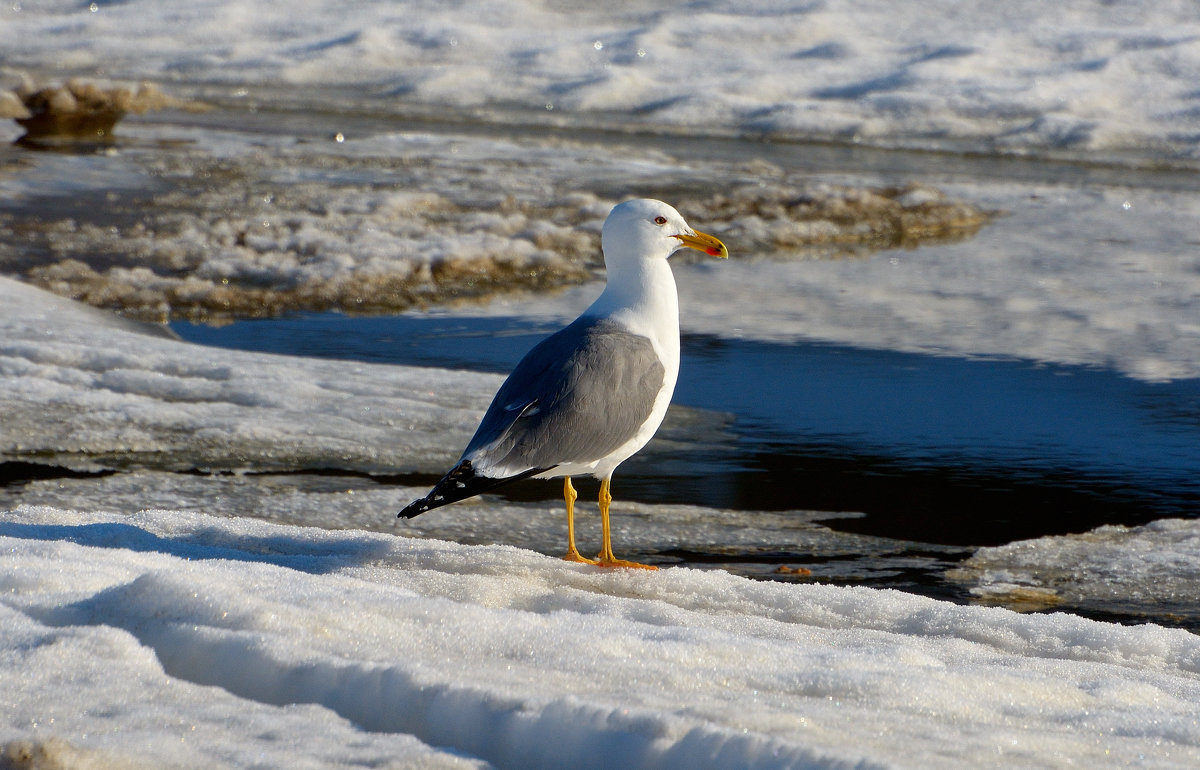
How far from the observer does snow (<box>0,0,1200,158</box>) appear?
14.7 m

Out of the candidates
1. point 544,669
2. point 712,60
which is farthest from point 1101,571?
point 712,60

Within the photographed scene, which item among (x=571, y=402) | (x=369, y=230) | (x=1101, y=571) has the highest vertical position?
(x=571, y=402)

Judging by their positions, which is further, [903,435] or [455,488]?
[903,435]

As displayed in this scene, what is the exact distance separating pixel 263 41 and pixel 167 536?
57.9ft

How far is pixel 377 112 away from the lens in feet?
52.5

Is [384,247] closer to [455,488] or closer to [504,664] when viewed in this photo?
[455,488]

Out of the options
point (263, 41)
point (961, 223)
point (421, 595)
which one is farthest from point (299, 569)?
point (263, 41)

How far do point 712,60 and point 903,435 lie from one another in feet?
43.1

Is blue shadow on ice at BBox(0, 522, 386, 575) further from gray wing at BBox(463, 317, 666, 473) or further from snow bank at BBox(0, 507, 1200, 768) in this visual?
gray wing at BBox(463, 317, 666, 473)

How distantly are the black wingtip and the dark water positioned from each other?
1.40 m

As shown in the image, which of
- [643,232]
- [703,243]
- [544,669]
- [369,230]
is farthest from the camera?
[369,230]

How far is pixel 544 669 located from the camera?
98.0 inches

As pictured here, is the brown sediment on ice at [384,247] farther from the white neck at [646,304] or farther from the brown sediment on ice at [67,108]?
the brown sediment on ice at [67,108]

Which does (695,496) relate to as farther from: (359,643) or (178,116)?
(178,116)
